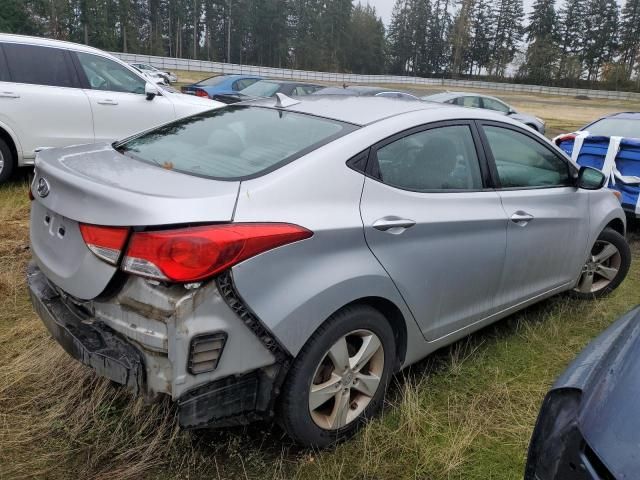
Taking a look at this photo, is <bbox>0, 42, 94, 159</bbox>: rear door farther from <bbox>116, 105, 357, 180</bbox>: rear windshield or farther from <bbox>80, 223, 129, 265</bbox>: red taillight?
<bbox>80, 223, 129, 265</bbox>: red taillight

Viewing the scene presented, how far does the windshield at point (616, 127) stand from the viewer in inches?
277

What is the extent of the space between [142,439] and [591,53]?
327 ft

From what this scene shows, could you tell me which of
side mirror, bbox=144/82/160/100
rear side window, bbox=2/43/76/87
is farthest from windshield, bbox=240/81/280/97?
rear side window, bbox=2/43/76/87

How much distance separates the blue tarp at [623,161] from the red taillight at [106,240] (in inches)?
226

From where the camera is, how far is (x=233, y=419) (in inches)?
86.3

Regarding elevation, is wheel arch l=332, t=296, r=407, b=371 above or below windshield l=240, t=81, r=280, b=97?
below

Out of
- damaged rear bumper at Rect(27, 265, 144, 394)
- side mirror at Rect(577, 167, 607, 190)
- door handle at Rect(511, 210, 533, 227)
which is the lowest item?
damaged rear bumper at Rect(27, 265, 144, 394)

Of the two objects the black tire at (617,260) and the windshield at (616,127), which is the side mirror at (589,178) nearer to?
the black tire at (617,260)

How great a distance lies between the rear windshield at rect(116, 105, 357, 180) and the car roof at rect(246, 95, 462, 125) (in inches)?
3.2

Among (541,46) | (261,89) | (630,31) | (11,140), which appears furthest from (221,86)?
(630,31)

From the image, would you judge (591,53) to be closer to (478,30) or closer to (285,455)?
(478,30)

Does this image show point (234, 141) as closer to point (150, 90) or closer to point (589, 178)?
point (589, 178)

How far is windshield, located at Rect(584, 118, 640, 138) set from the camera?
704 cm

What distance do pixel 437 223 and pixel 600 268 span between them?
237 cm
